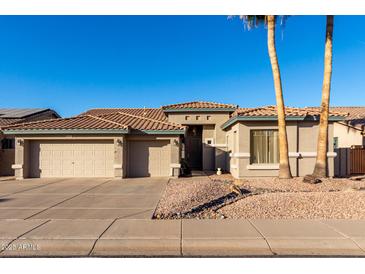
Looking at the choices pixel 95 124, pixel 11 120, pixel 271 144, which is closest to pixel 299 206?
pixel 271 144

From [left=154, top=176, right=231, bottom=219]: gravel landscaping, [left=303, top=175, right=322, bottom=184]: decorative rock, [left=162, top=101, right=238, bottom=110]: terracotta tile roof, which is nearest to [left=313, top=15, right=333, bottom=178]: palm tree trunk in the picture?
[left=303, top=175, right=322, bottom=184]: decorative rock

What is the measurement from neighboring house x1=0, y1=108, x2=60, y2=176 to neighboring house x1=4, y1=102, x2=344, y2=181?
10.2 feet

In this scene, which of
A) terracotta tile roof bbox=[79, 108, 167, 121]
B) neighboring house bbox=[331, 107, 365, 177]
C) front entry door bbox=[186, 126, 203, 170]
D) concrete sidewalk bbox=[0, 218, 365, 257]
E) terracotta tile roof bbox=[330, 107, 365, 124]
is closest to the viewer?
concrete sidewalk bbox=[0, 218, 365, 257]

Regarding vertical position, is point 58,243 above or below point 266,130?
below

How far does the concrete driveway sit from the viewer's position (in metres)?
7.55

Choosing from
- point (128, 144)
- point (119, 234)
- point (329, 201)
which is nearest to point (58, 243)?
point (119, 234)

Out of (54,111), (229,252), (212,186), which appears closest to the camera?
(229,252)

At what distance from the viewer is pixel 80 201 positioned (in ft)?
30.7

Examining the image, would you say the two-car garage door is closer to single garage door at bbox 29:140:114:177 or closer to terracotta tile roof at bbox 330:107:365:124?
single garage door at bbox 29:140:114:177

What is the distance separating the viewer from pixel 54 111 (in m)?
30.7

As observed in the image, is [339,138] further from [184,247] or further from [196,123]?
[184,247]

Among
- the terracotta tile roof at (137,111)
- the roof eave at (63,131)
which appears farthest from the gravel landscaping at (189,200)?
the terracotta tile roof at (137,111)

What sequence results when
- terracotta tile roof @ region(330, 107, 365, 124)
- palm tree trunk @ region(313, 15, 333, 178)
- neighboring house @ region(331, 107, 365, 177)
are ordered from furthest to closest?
1. terracotta tile roof @ region(330, 107, 365, 124)
2. neighboring house @ region(331, 107, 365, 177)
3. palm tree trunk @ region(313, 15, 333, 178)

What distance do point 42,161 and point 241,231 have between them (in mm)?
13972
